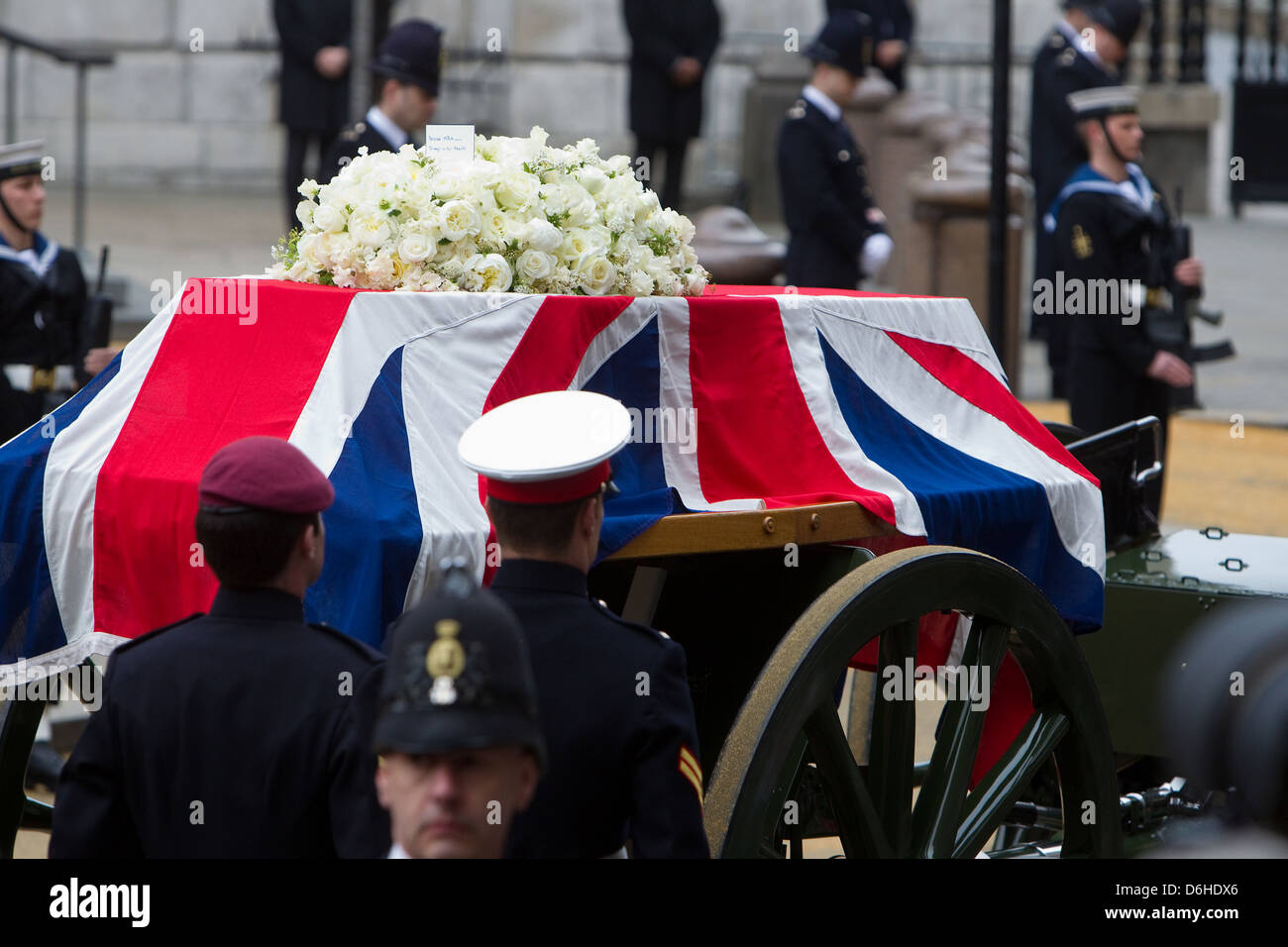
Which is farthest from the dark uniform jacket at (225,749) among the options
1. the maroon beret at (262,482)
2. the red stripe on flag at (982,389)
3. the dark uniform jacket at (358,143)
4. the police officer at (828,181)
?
the police officer at (828,181)

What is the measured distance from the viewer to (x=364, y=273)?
137 inches

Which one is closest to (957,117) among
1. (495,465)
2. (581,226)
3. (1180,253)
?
(1180,253)

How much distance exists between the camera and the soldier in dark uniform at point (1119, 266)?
22.0 feet

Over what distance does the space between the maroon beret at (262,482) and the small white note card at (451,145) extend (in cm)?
128

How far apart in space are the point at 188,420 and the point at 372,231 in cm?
48

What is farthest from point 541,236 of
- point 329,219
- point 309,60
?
point 309,60

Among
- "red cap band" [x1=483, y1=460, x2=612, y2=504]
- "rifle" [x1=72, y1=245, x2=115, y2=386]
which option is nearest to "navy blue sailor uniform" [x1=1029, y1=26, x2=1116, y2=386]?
"rifle" [x1=72, y1=245, x2=115, y2=386]

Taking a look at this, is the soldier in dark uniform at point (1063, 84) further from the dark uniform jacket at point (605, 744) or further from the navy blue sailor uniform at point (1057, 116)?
the dark uniform jacket at point (605, 744)

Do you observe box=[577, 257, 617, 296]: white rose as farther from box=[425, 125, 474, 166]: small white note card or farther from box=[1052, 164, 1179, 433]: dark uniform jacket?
box=[1052, 164, 1179, 433]: dark uniform jacket

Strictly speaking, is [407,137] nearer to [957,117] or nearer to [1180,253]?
[1180,253]

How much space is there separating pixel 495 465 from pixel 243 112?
17.9 meters

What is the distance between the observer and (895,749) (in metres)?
3.20

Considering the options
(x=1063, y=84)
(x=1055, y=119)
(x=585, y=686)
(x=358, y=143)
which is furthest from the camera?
(x=1055, y=119)

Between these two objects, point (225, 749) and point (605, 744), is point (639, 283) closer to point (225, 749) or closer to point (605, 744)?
point (605, 744)
